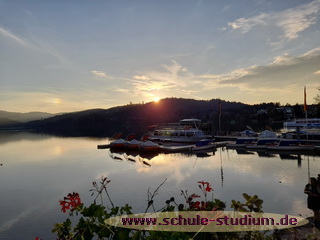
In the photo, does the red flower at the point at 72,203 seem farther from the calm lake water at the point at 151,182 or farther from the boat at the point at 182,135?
the boat at the point at 182,135

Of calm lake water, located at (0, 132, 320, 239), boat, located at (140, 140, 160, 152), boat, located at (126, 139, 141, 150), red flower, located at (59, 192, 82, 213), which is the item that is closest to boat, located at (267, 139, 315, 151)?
calm lake water, located at (0, 132, 320, 239)

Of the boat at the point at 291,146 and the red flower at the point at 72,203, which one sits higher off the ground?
the red flower at the point at 72,203

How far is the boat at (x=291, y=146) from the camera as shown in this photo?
48.6 m

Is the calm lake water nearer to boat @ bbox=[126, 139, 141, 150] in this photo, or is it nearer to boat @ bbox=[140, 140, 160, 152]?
boat @ bbox=[140, 140, 160, 152]

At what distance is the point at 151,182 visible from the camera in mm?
31750

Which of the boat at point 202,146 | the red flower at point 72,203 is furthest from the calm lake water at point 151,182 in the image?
the red flower at point 72,203

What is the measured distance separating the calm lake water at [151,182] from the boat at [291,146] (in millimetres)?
3038

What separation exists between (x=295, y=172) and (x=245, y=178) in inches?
318

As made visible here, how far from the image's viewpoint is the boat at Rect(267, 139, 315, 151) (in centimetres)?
4860

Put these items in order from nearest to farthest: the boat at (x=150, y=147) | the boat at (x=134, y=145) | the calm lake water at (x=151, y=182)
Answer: the calm lake water at (x=151, y=182), the boat at (x=150, y=147), the boat at (x=134, y=145)

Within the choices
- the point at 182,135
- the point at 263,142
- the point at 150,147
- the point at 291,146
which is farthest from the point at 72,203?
the point at 182,135

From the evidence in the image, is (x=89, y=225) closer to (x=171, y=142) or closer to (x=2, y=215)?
(x=2, y=215)

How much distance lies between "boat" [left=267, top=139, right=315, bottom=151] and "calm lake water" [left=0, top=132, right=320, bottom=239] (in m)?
3.04

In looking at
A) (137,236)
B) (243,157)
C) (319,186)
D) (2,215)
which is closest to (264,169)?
(243,157)
